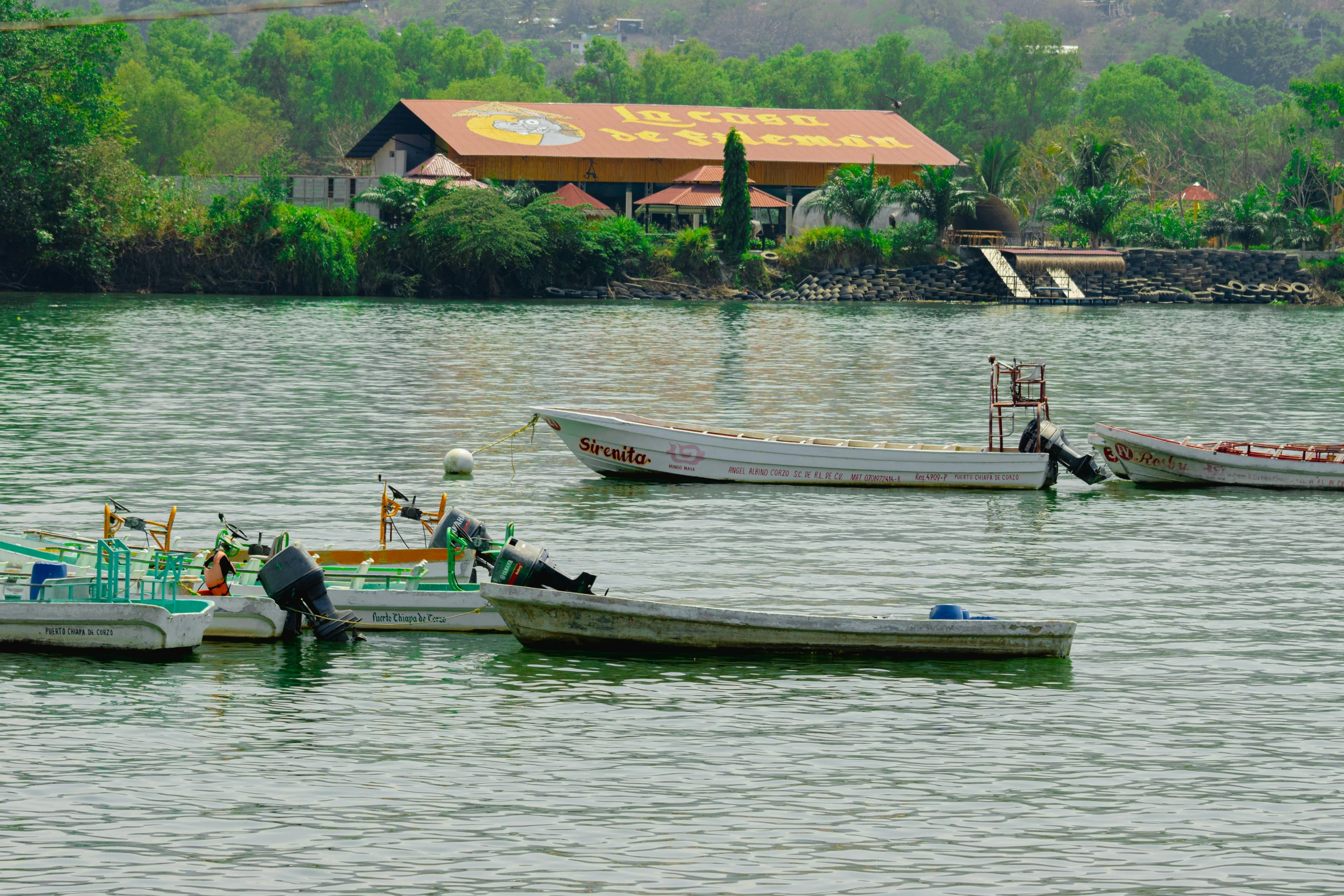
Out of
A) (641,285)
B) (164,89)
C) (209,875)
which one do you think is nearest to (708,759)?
(209,875)

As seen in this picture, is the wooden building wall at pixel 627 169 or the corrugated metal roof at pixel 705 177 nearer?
the corrugated metal roof at pixel 705 177

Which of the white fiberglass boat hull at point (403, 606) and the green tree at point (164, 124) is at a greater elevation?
the green tree at point (164, 124)

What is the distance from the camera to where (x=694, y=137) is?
139250 millimetres

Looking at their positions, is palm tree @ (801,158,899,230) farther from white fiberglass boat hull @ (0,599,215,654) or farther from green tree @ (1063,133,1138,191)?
white fiberglass boat hull @ (0,599,215,654)

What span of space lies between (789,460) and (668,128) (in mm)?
106689

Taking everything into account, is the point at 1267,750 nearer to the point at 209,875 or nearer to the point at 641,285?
the point at 209,875

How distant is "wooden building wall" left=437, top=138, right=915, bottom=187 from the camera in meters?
131

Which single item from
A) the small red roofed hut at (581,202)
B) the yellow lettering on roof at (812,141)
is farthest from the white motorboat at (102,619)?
the yellow lettering on roof at (812,141)

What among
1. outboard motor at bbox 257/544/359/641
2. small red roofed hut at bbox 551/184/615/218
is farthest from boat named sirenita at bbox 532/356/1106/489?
small red roofed hut at bbox 551/184/615/218

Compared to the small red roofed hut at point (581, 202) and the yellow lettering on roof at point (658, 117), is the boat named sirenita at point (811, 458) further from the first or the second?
the yellow lettering on roof at point (658, 117)

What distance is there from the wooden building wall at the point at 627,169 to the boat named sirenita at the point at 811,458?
92.4 meters

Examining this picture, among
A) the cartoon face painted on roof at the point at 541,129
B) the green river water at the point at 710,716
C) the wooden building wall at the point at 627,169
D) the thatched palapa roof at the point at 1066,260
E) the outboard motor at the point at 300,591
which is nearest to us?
the green river water at the point at 710,716

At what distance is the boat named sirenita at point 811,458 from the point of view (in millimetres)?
37688

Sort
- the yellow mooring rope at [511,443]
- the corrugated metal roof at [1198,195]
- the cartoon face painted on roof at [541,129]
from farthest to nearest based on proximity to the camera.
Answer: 1. the corrugated metal roof at [1198,195]
2. the cartoon face painted on roof at [541,129]
3. the yellow mooring rope at [511,443]
